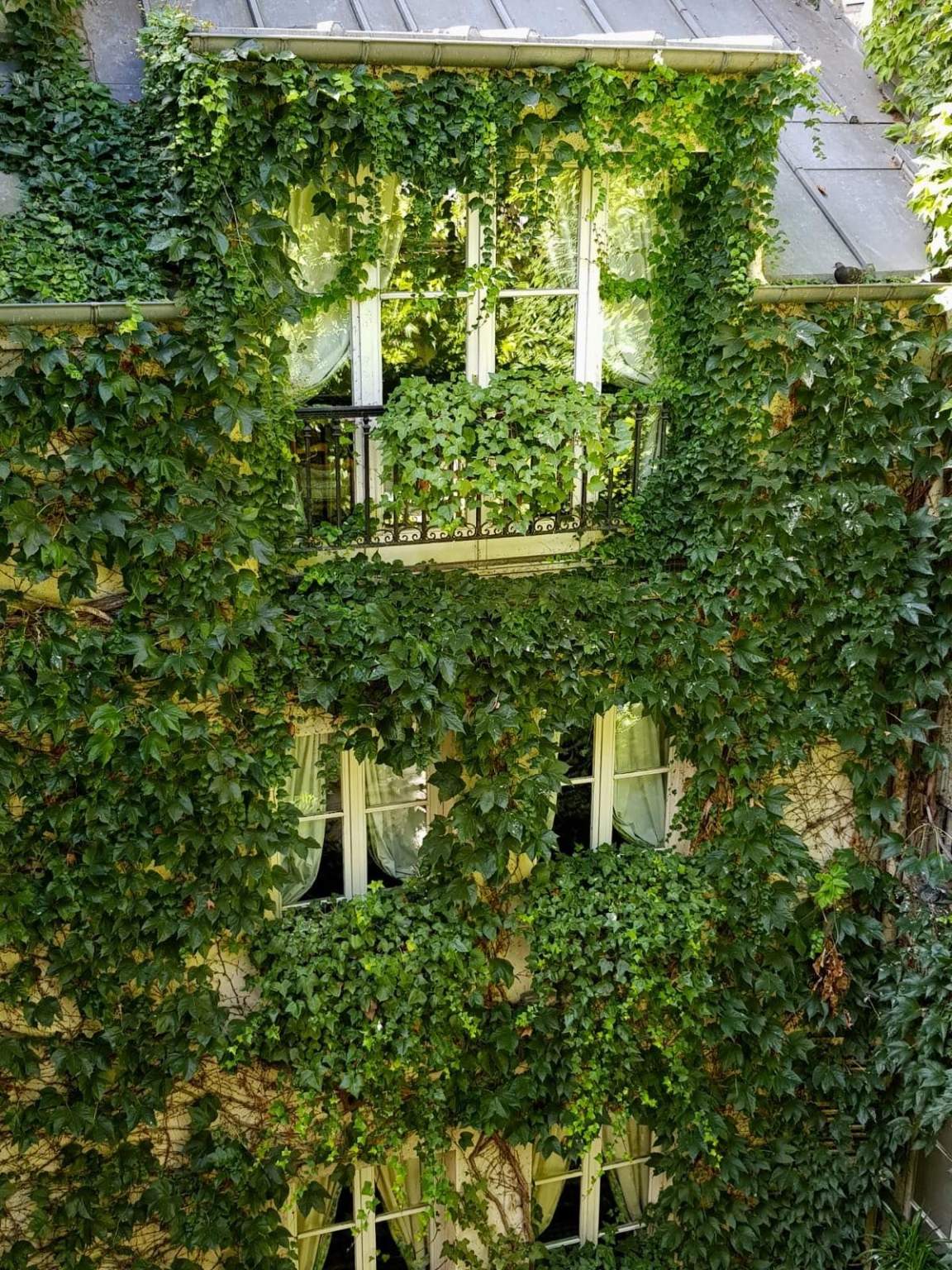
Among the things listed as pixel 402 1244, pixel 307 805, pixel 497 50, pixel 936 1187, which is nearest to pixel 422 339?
pixel 497 50

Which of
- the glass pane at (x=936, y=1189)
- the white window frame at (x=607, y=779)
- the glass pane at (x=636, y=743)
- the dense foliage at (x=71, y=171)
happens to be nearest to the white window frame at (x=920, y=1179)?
the glass pane at (x=936, y=1189)

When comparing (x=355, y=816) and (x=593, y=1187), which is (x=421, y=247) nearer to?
(x=355, y=816)

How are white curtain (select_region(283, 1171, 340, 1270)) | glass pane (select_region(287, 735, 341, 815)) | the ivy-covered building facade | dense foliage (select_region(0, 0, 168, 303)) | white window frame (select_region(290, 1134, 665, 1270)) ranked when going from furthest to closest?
white window frame (select_region(290, 1134, 665, 1270)), white curtain (select_region(283, 1171, 340, 1270)), glass pane (select_region(287, 735, 341, 815)), the ivy-covered building facade, dense foliage (select_region(0, 0, 168, 303))

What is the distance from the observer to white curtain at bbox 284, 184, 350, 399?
656cm

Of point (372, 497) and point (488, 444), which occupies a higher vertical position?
point (488, 444)

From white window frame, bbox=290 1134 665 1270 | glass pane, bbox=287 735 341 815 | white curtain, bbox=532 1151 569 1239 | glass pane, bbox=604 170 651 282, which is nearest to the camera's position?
glass pane, bbox=604 170 651 282

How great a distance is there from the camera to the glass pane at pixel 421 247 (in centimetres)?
666

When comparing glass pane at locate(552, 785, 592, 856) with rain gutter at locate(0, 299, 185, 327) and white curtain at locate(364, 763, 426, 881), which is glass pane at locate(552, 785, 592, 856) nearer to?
white curtain at locate(364, 763, 426, 881)

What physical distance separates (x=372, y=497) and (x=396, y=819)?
2.09 m

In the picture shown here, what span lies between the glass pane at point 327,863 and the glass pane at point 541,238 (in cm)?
352

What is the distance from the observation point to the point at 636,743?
26.1 ft

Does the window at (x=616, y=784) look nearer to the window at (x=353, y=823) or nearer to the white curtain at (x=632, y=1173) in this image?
the window at (x=353, y=823)

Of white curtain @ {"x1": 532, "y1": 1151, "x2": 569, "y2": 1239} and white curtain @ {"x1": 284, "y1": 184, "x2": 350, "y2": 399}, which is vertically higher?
white curtain @ {"x1": 284, "y1": 184, "x2": 350, "y2": 399}

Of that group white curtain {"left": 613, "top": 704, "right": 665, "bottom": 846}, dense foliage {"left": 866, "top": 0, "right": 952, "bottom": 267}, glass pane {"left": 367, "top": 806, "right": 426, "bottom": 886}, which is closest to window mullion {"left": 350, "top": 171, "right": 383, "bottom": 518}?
glass pane {"left": 367, "top": 806, "right": 426, "bottom": 886}
